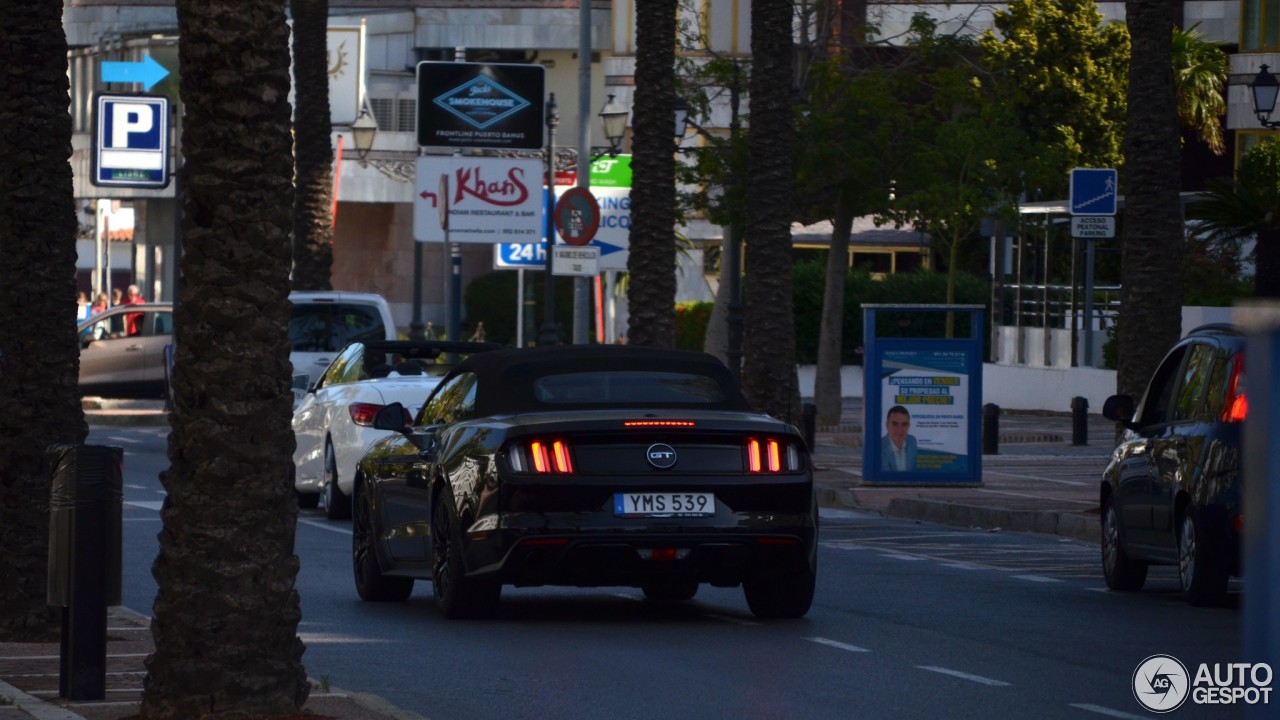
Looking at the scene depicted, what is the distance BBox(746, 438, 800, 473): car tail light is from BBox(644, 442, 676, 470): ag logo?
1.48 ft

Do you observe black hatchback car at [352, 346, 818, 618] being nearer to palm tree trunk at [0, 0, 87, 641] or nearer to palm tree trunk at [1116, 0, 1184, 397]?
palm tree trunk at [0, 0, 87, 641]

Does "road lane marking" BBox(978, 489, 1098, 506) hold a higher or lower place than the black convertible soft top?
lower

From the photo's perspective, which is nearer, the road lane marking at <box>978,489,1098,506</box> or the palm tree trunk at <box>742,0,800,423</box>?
the road lane marking at <box>978,489,1098,506</box>

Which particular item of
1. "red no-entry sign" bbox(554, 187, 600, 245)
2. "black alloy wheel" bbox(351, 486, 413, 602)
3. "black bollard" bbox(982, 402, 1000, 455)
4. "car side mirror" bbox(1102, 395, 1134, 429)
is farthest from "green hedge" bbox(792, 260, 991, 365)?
"black alloy wheel" bbox(351, 486, 413, 602)

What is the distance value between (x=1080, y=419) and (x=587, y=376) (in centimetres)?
2024

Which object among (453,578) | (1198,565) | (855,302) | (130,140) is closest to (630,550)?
(453,578)

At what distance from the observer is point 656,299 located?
27609 millimetres

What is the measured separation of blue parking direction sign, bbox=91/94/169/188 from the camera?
1689 inches

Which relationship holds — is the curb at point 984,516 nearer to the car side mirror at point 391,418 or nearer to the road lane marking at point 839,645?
the car side mirror at point 391,418

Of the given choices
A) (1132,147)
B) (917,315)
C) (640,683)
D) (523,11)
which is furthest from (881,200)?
(523,11)

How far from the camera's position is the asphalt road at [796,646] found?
967 centimetres

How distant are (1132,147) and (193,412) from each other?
1298 cm

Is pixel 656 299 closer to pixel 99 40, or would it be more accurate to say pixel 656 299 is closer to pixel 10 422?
pixel 10 422

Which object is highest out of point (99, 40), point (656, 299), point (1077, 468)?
point (99, 40)
